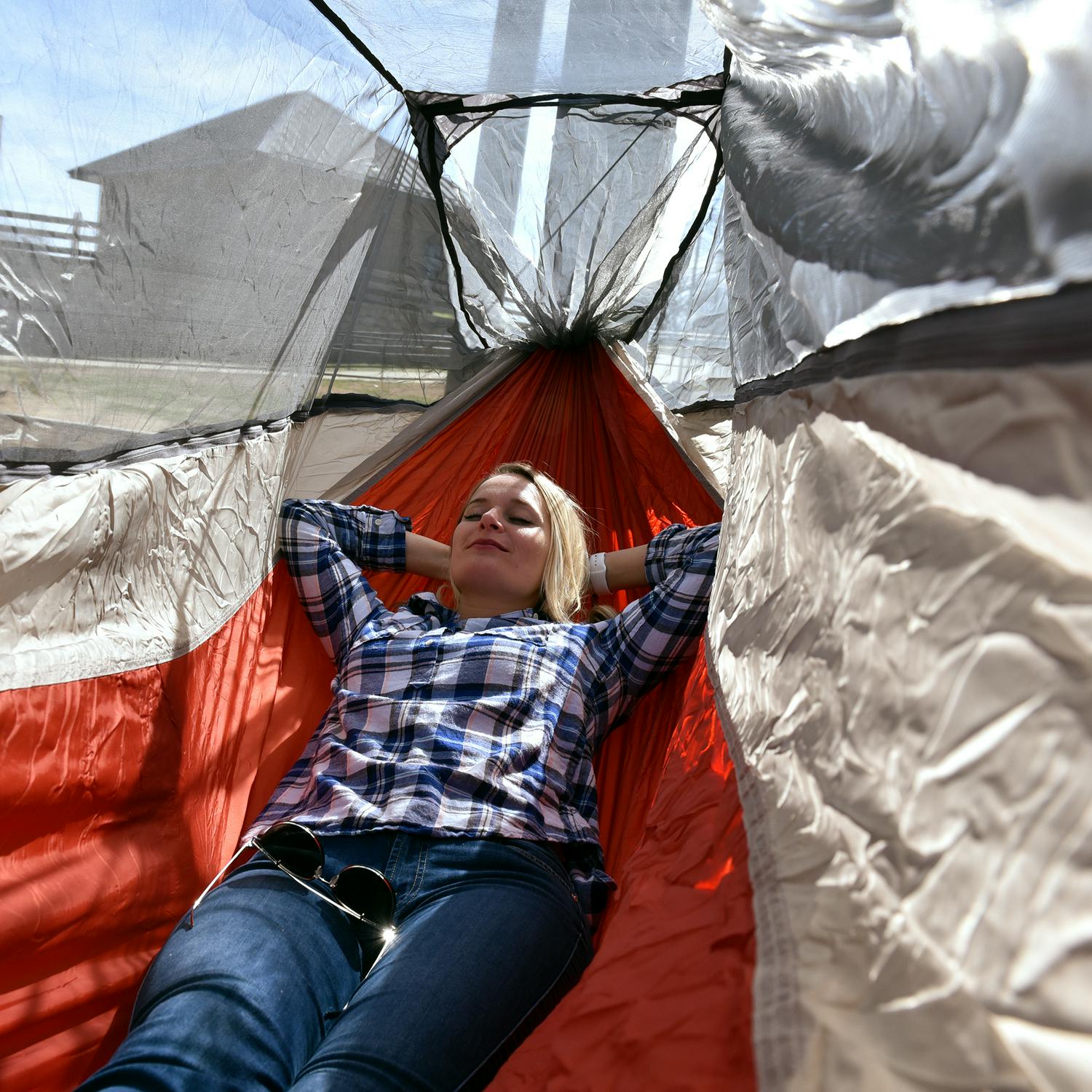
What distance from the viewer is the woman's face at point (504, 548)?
1.42 meters

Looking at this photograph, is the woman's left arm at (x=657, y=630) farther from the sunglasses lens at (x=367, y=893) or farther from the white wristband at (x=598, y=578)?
the sunglasses lens at (x=367, y=893)

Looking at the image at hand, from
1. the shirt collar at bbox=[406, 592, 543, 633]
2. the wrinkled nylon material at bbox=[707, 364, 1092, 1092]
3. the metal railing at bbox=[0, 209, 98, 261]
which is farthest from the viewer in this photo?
the shirt collar at bbox=[406, 592, 543, 633]

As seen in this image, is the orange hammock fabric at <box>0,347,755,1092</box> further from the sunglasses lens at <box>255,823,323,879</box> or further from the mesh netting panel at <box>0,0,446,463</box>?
the mesh netting panel at <box>0,0,446,463</box>

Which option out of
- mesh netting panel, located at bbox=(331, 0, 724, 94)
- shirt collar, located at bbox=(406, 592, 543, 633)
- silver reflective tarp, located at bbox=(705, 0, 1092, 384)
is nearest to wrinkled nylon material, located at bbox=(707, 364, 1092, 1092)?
silver reflective tarp, located at bbox=(705, 0, 1092, 384)

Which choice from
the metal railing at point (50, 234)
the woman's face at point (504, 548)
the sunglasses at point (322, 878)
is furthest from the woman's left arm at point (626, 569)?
the metal railing at point (50, 234)

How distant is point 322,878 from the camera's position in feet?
3.36

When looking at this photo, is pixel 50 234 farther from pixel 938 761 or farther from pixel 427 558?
pixel 938 761

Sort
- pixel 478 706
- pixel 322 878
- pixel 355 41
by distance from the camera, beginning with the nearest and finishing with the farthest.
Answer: pixel 322 878 → pixel 478 706 → pixel 355 41

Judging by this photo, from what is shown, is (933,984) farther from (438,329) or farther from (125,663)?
(438,329)

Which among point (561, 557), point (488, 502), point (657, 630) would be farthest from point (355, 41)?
point (657, 630)

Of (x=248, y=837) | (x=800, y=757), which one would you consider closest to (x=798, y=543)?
(x=800, y=757)

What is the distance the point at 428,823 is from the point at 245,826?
35 cm

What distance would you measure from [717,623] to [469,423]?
1.18m

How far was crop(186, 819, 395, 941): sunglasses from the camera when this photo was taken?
0.99 metres
